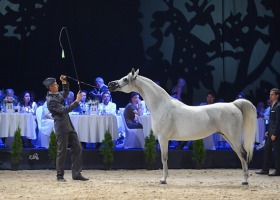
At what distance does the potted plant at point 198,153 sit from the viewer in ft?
48.0

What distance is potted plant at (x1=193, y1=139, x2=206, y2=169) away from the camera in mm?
14628

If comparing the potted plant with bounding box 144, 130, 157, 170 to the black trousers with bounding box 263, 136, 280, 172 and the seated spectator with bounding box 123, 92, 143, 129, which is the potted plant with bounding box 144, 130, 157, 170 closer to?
the seated spectator with bounding box 123, 92, 143, 129

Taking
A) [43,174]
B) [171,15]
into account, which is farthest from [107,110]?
[171,15]

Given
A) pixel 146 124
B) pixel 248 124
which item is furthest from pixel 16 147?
pixel 248 124

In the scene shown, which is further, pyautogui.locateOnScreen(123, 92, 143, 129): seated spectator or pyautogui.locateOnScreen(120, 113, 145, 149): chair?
pyautogui.locateOnScreen(123, 92, 143, 129): seated spectator

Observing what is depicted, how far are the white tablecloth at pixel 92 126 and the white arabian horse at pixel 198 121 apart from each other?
10.5 ft

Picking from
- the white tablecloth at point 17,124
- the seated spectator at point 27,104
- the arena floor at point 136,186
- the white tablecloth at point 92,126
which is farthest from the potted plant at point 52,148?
the seated spectator at point 27,104

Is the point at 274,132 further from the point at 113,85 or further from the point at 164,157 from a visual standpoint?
the point at 113,85

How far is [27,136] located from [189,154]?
403cm

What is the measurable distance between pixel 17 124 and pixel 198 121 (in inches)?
199

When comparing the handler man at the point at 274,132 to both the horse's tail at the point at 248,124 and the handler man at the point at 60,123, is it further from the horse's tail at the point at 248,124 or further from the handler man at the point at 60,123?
the handler man at the point at 60,123

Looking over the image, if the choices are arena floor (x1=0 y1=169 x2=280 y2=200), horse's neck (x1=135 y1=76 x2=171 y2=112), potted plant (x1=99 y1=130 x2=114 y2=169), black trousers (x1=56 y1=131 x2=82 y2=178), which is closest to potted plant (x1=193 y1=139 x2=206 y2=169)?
arena floor (x1=0 y1=169 x2=280 y2=200)

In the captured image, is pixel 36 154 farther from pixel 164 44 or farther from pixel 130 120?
pixel 164 44

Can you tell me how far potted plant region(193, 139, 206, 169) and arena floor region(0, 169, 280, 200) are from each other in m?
0.79
